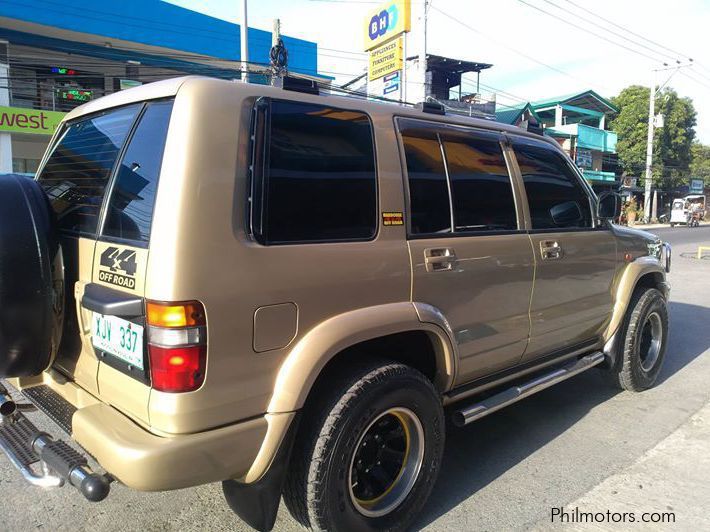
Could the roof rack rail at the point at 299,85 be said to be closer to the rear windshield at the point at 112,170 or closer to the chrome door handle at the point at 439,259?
the rear windshield at the point at 112,170

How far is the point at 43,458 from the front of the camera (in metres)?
2.13

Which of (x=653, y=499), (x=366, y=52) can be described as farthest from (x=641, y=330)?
(x=366, y=52)

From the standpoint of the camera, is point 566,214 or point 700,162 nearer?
point 566,214

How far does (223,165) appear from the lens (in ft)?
6.64

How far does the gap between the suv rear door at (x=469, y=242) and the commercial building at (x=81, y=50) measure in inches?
468

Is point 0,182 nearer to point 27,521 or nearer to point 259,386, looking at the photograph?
point 259,386

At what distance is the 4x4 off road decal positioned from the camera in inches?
79.2

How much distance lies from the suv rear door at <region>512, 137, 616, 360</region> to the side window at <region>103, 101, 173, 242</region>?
87.7 inches

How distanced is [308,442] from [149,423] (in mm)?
633

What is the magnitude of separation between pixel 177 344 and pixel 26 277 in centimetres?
78

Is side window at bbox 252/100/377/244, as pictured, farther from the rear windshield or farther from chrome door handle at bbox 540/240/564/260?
chrome door handle at bbox 540/240/564/260

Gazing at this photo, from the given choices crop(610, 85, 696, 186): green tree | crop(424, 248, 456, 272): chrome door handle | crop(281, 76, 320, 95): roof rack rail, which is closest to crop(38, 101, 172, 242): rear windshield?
crop(281, 76, 320, 95): roof rack rail

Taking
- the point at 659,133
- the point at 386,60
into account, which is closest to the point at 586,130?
the point at 659,133

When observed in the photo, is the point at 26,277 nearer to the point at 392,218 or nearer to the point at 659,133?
the point at 392,218
